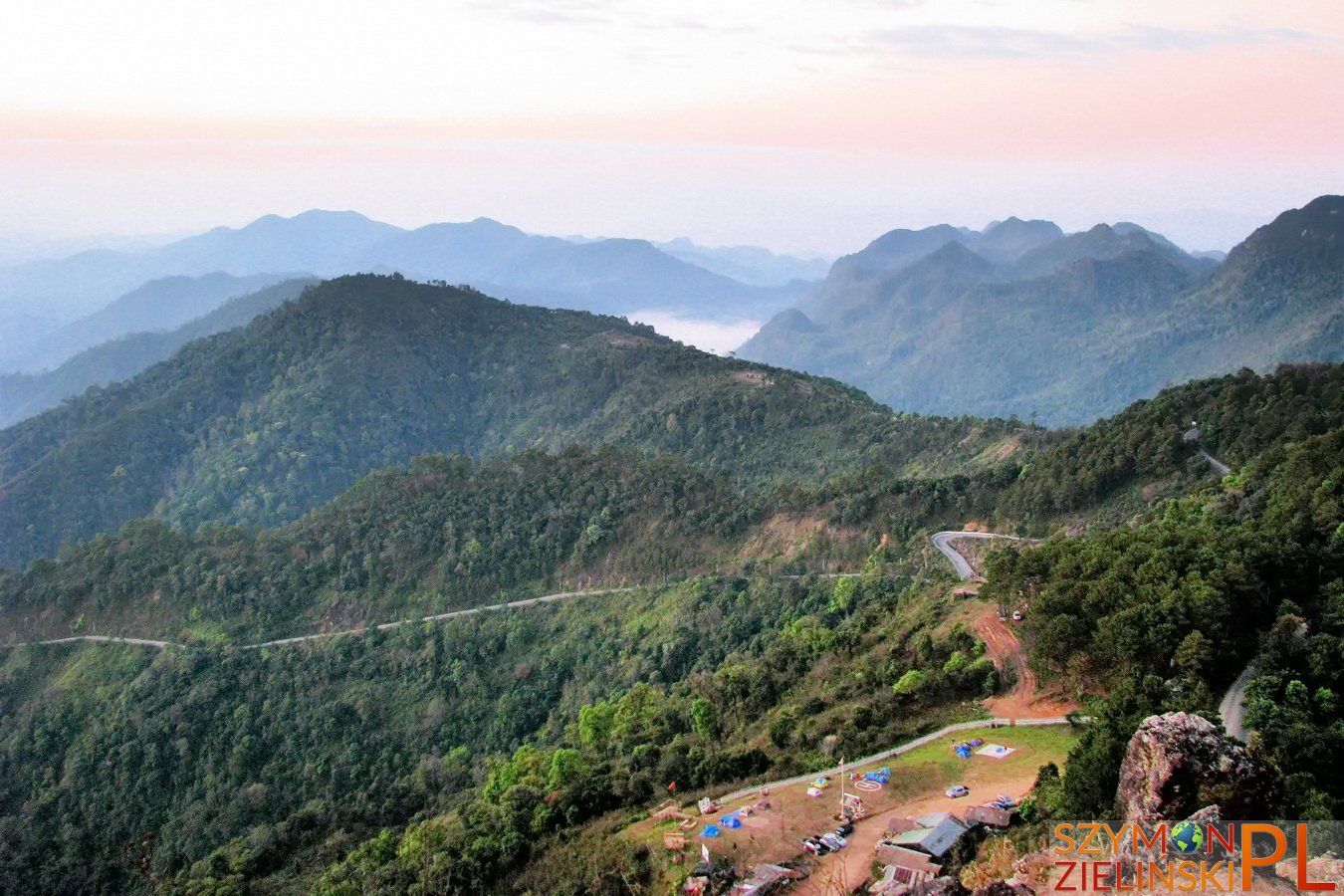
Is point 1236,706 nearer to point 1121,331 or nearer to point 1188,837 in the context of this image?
point 1188,837

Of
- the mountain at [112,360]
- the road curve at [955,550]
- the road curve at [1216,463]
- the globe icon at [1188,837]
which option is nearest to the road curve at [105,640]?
the road curve at [955,550]

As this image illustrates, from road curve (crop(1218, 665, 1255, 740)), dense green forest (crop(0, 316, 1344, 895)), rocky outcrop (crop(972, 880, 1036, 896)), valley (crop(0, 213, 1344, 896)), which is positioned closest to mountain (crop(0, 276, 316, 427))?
valley (crop(0, 213, 1344, 896))

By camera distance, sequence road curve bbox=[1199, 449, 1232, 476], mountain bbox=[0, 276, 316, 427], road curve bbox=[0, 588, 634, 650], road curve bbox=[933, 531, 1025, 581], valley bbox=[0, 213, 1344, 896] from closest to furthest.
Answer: valley bbox=[0, 213, 1344, 896], road curve bbox=[933, 531, 1025, 581], road curve bbox=[1199, 449, 1232, 476], road curve bbox=[0, 588, 634, 650], mountain bbox=[0, 276, 316, 427]

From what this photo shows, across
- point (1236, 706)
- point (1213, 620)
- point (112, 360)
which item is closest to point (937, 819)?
point (1236, 706)

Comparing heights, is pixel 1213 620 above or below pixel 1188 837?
below

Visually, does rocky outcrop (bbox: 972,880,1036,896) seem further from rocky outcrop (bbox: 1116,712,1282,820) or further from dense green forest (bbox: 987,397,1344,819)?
dense green forest (bbox: 987,397,1344,819)

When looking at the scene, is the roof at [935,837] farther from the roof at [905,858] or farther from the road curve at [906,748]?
the road curve at [906,748]

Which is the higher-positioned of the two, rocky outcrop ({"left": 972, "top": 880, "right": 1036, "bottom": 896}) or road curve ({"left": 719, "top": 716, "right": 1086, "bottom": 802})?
rocky outcrop ({"left": 972, "top": 880, "right": 1036, "bottom": 896})
